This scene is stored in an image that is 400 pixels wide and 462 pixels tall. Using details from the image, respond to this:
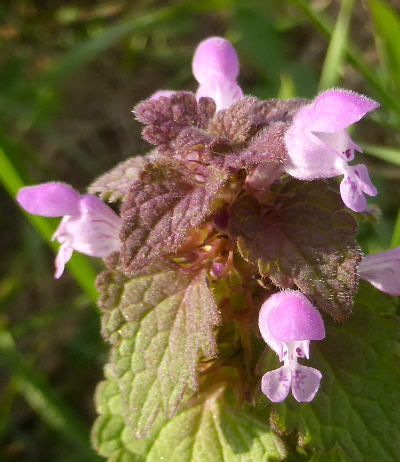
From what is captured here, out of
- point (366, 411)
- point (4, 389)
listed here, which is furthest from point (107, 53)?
point (366, 411)

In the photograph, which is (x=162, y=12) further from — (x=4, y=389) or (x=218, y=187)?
(x=218, y=187)

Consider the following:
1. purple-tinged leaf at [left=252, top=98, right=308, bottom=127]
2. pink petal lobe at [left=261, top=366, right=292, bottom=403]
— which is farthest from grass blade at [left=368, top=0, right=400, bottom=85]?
pink petal lobe at [left=261, top=366, right=292, bottom=403]

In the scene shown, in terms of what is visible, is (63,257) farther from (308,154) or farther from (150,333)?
(308,154)

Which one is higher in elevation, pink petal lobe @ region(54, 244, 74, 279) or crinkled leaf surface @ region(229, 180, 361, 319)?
pink petal lobe @ region(54, 244, 74, 279)

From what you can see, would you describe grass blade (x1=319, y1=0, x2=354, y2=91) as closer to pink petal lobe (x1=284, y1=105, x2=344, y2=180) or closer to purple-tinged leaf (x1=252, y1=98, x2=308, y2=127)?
purple-tinged leaf (x1=252, y1=98, x2=308, y2=127)

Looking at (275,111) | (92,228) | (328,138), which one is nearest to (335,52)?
(275,111)

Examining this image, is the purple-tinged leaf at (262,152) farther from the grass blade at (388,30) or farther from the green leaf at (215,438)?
the grass blade at (388,30)

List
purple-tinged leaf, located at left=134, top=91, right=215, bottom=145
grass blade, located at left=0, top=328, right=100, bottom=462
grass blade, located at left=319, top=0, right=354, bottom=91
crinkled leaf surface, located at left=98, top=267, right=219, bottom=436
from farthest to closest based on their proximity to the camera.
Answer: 1. grass blade, located at left=319, top=0, right=354, bottom=91
2. grass blade, located at left=0, top=328, right=100, bottom=462
3. crinkled leaf surface, located at left=98, top=267, right=219, bottom=436
4. purple-tinged leaf, located at left=134, top=91, right=215, bottom=145
